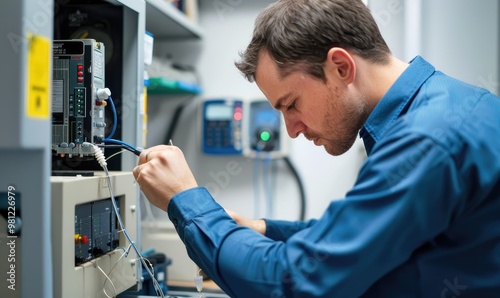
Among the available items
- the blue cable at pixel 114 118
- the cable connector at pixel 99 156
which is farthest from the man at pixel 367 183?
the blue cable at pixel 114 118

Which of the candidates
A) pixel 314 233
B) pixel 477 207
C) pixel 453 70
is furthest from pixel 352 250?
pixel 453 70

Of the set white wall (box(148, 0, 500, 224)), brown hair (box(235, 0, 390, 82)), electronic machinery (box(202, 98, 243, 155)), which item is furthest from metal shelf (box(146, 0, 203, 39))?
brown hair (box(235, 0, 390, 82))

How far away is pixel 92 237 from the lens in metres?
1.16

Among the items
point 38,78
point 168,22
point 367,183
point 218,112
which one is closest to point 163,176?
point 38,78

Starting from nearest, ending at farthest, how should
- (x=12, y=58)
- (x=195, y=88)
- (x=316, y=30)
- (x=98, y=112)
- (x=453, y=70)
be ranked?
(x=12, y=58) < (x=316, y=30) < (x=98, y=112) < (x=453, y=70) < (x=195, y=88)

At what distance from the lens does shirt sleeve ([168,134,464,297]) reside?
81 centimetres

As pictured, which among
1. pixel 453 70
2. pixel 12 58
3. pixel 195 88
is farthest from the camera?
pixel 195 88

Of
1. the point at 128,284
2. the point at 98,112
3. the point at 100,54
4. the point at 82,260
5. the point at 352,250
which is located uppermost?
the point at 100,54

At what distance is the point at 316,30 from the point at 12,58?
1.97 feet

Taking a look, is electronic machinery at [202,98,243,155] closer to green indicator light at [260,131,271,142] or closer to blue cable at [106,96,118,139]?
green indicator light at [260,131,271,142]

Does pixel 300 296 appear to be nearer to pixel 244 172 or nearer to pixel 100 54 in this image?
pixel 100 54

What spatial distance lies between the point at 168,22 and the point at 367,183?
1.57 metres

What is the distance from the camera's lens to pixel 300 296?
0.87 m

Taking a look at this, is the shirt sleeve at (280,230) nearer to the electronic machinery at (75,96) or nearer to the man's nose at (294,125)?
the man's nose at (294,125)
